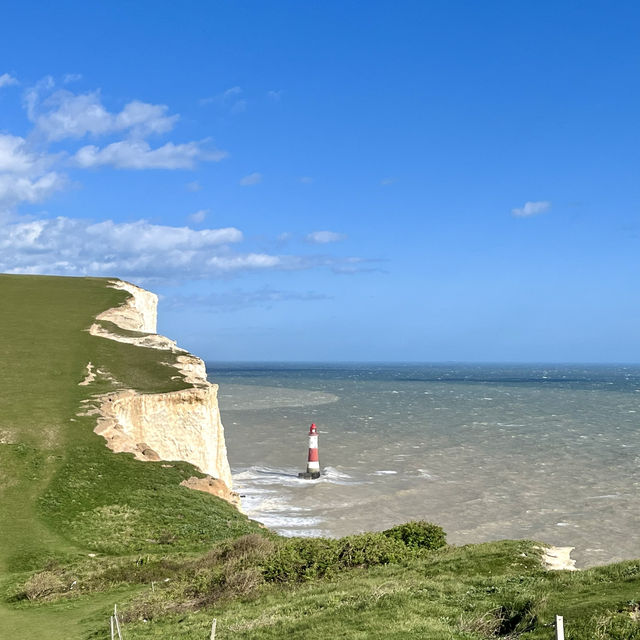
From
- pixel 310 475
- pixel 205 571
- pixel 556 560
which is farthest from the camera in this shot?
pixel 310 475

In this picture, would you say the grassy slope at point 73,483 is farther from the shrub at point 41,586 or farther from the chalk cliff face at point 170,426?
the chalk cliff face at point 170,426

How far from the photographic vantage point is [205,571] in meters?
19.4

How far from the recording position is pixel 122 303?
61.6m

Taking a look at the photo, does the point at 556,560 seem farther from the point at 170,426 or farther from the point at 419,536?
the point at 170,426

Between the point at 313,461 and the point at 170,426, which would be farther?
the point at 313,461

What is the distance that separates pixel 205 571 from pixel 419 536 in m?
7.61

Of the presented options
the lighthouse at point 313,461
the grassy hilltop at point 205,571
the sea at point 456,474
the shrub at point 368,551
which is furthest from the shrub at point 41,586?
the lighthouse at point 313,461

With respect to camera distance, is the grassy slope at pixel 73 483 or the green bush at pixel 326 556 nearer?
the green bush at pixel 326 556

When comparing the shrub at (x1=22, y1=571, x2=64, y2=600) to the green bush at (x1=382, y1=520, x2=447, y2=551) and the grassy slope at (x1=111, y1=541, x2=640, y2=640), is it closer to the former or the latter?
the grassy slope at (x1=111, y1=541, x2=640, y2=640)

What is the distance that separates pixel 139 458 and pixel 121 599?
15.1 metres

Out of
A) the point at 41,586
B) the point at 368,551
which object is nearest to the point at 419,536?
the point at 368,551

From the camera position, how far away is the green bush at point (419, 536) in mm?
22406

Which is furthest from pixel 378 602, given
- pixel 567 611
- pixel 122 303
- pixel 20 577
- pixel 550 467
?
pixel 122 303

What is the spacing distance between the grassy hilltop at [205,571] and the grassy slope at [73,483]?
89mm
